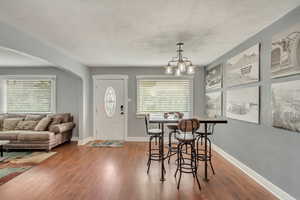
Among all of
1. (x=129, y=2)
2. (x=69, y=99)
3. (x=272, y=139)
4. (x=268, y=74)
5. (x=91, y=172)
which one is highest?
(x=129, y=2)

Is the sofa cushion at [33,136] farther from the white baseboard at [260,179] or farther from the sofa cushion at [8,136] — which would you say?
the white baseboard at [260,179]

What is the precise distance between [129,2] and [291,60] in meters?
2.11

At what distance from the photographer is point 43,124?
5.35 metres

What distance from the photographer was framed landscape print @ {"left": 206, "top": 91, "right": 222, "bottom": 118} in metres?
4.72

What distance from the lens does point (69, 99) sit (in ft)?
20.4

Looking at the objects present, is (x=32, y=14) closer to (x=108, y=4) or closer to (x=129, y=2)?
(x=108, y=4)

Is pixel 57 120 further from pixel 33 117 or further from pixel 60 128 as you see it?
pixel 33 117

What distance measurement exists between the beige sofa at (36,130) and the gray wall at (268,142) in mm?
4577

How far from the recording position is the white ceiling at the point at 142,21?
219 cm

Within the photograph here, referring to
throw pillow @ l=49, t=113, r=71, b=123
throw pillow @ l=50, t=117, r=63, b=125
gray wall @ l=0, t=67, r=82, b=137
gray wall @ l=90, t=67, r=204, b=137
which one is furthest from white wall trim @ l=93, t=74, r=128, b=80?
throw pillow @ l=50, t=117, r=63, b=125

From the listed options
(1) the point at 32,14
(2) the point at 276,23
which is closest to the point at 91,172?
(1) the point at 32,14

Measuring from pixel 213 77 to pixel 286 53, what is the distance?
9.00 feet

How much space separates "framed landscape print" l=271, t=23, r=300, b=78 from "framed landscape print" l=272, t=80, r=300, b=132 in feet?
0.55

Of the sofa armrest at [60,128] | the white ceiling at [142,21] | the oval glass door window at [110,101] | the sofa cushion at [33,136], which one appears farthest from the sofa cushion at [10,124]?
the white ceiling at [142,21]
